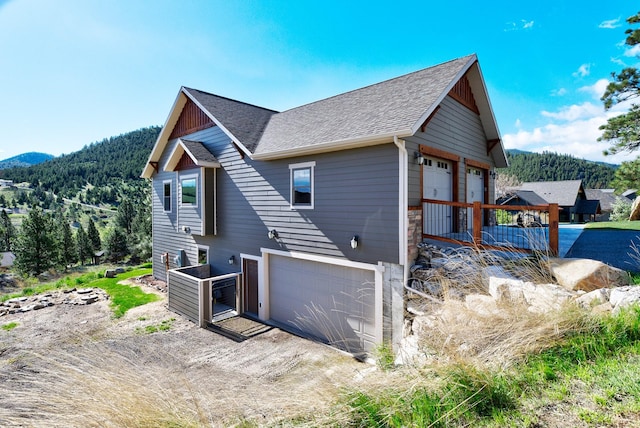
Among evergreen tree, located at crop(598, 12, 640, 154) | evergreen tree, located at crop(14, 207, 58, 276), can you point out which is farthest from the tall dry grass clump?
evergreen tree, located at crop(14, 207, 58, 276)

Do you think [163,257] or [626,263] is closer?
[626,263]

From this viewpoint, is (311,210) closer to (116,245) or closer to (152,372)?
(152,372)

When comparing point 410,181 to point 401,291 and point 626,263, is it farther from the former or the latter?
point 626,263

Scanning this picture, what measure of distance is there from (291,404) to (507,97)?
14561 millimetres

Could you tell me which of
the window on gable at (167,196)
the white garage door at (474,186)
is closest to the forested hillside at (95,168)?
the window on gable at (167,196)

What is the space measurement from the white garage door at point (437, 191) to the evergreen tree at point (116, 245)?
36192 mm

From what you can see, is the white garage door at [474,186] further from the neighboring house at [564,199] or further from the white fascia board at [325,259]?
the neighboring house at [564,199]

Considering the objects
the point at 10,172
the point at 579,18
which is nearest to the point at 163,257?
the point at 579,18

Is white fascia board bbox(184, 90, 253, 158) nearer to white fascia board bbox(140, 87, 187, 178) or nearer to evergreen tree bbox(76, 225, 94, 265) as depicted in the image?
white fascia board bbox(140, 87, 187, 178)

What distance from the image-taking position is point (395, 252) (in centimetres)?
662

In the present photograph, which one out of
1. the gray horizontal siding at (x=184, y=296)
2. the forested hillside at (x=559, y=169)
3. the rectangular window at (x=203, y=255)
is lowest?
the gray horizontal siding at (x=184, y=296)

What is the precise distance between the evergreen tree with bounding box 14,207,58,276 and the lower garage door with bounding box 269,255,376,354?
26463mm

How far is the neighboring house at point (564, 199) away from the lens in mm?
33344

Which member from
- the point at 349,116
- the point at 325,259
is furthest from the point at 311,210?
the point at 349,116
